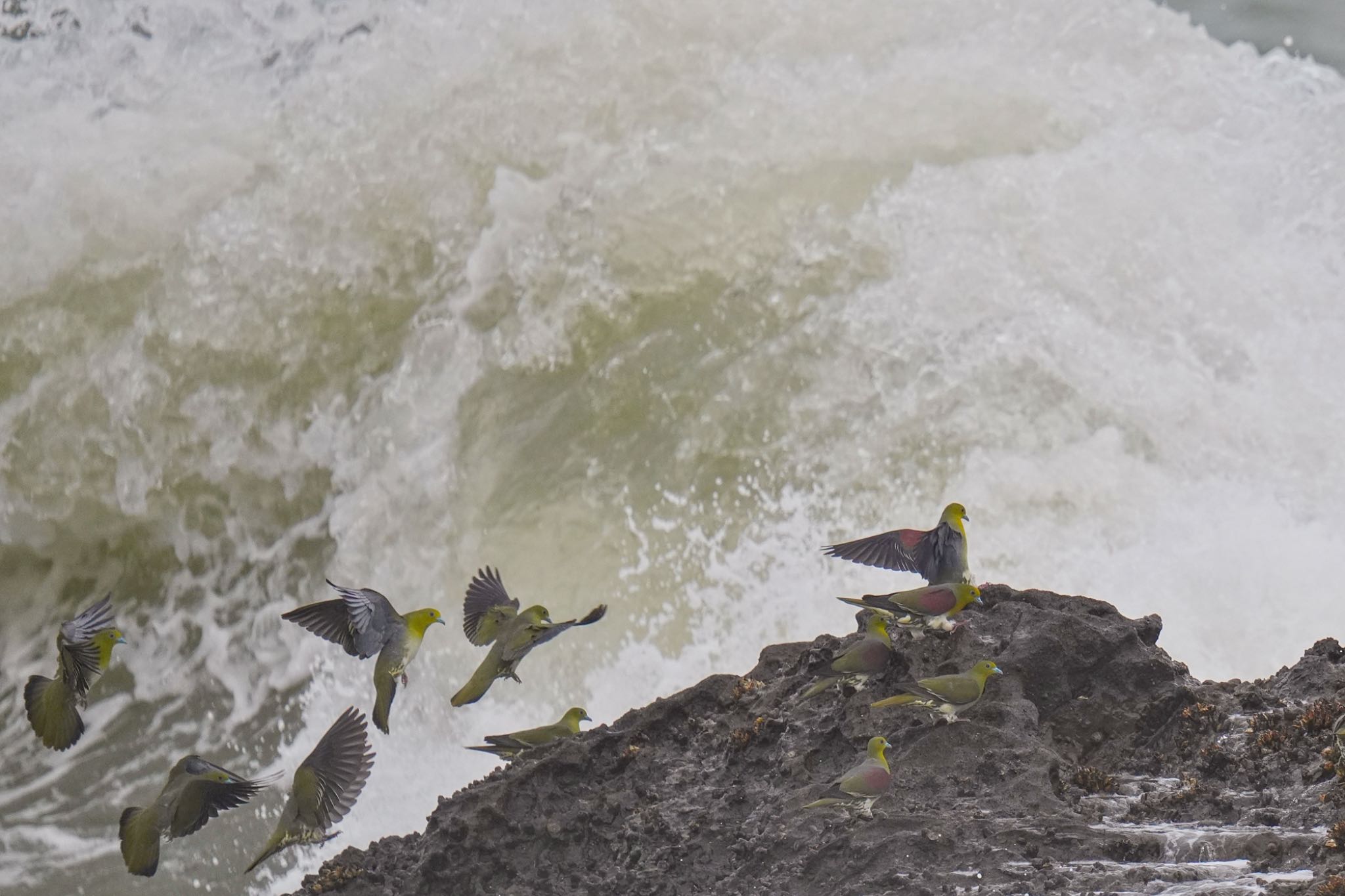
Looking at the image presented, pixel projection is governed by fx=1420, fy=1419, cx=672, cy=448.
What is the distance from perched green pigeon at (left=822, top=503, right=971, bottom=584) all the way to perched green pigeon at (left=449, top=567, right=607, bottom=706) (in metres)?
0.86

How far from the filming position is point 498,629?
183 inches

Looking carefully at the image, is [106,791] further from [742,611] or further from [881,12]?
[881,12]

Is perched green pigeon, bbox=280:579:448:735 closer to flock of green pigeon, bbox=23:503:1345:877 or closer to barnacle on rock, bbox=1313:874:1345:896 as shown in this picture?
flock of green pigeon, bbox=23:503:1345:877

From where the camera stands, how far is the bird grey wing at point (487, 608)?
4641 mm

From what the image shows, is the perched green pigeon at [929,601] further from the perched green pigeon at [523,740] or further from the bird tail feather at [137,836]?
the bird tail feather at [137,836]

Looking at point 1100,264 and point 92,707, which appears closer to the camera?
point 92,707

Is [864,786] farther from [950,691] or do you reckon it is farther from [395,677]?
[395,677]

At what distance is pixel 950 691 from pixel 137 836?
2437mm

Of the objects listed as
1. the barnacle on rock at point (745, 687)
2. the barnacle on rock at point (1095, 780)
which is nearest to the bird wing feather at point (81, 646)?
the barnacle on rock at point (745, 687)

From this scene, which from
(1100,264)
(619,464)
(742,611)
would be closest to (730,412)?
(619,464)

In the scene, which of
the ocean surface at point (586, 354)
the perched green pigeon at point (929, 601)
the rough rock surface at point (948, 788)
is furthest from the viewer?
the ocean surface at point (586, 354)

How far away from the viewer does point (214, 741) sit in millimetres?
7672

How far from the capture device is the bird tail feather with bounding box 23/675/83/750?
4.57 meters

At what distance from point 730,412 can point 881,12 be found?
4.10 meters
